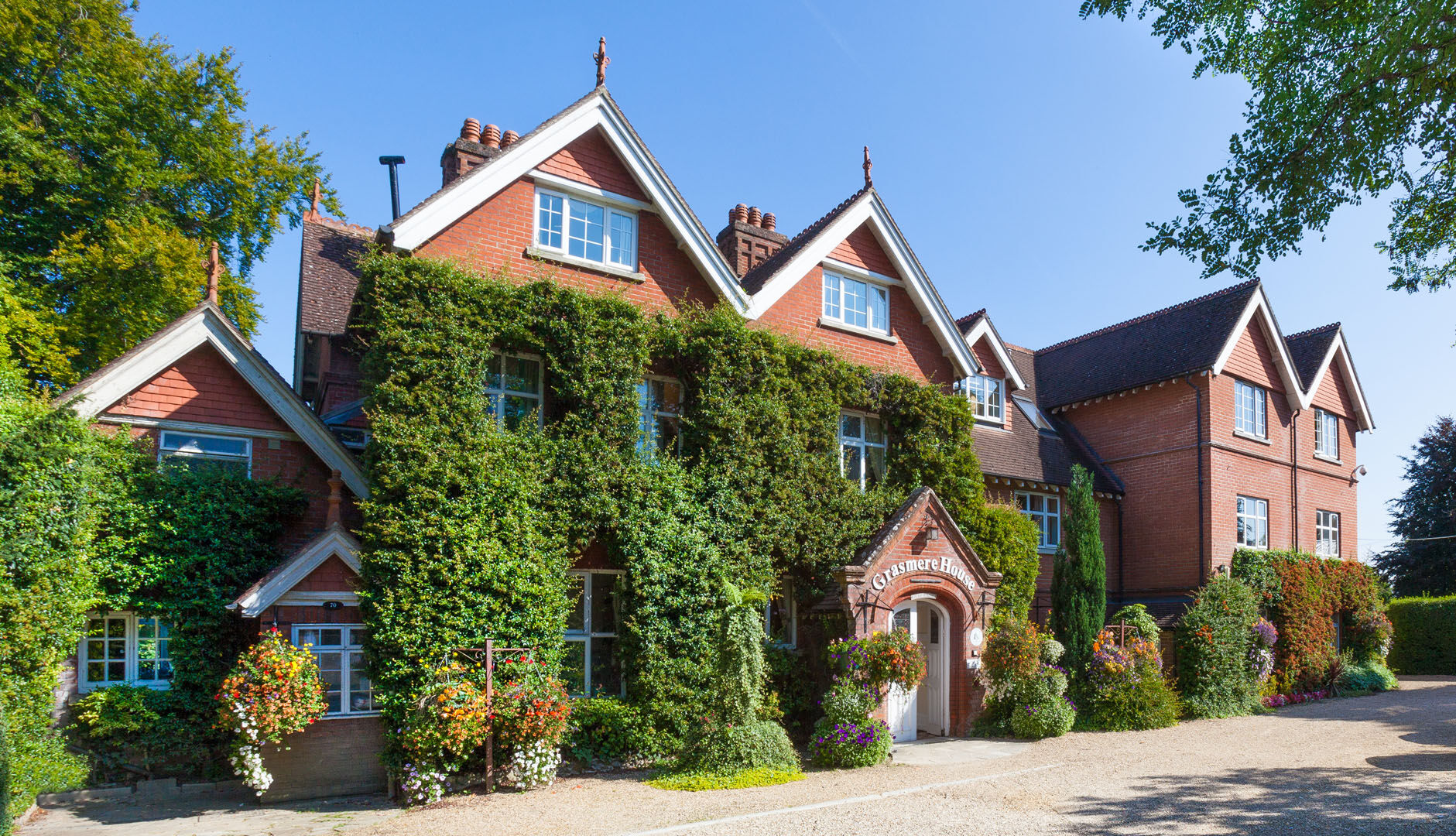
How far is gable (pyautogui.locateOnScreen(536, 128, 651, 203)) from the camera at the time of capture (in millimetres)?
14984

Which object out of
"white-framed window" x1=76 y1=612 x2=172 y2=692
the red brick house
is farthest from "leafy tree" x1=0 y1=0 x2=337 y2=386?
"white-framed window" x1=76 y1=612 x2=172 y2=692

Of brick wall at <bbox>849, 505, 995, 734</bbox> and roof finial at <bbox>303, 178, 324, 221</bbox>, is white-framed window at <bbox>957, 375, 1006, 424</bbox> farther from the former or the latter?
roof finial at <bbox>303, 178, 324, 221</bbox>

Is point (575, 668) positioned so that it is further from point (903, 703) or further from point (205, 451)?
point (205, 451)

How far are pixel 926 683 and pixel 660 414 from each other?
7380 millimetres

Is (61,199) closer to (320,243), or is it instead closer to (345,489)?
(320,243)

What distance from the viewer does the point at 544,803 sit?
11133 mm

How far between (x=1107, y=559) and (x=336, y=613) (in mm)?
19630

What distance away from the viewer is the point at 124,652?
1271 cm

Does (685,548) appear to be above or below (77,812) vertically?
above

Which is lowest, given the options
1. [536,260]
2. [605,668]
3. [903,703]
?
[903,703]

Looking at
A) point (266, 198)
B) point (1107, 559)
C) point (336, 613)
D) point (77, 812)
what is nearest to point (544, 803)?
point (336, 613)

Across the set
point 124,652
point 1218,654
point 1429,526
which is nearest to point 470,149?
point 124,652

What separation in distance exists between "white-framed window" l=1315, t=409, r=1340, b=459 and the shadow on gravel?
1765cm

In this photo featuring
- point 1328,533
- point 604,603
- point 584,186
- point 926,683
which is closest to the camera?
point 604,603
